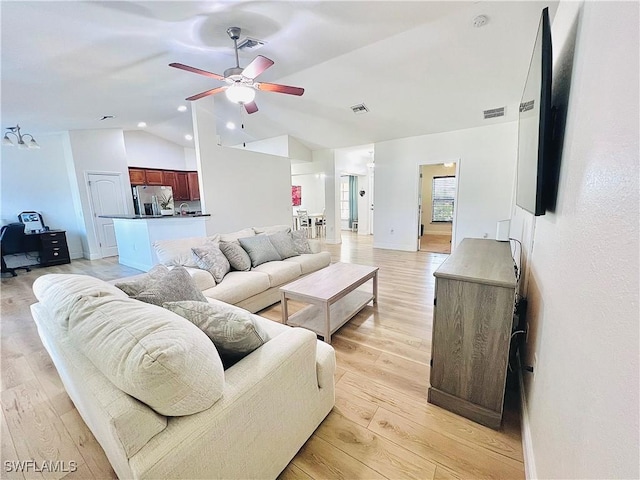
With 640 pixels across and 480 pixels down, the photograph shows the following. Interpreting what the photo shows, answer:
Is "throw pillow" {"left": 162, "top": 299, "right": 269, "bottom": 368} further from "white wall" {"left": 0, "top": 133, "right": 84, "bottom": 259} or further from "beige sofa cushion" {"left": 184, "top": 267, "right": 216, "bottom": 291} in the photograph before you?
"white wall" {"left": 0, "top": 133, "right": 84, "bottom": 259}

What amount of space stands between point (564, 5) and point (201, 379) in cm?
283

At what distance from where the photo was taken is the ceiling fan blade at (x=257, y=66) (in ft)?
7.64

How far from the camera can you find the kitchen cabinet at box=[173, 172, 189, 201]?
7727 mm

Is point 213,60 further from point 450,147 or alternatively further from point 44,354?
point 450,147

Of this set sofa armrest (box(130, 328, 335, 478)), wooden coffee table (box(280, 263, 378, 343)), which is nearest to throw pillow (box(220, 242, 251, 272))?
wooden coffee table (box(280, 263, 378, 343))

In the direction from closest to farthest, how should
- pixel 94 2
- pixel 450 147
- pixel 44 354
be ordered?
pixel 94 2 → pixel 44 354 → pixel 450 147

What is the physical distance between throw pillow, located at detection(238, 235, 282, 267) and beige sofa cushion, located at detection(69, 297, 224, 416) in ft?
7.15

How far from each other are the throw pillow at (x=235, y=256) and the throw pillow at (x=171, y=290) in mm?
1396

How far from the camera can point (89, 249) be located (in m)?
5.91

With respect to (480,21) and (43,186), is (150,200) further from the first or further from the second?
(480,21)

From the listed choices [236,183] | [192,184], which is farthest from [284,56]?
[192,184]

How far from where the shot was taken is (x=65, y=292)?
3.52ft

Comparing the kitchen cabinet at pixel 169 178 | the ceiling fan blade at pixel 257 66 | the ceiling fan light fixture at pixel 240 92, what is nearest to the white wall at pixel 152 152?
the kitchen cabinet at pixel 169 178

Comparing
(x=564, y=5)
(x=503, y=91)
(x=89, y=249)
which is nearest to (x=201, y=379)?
(x=564, y=5)
